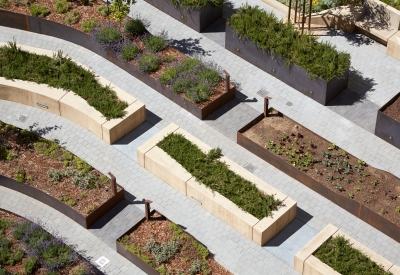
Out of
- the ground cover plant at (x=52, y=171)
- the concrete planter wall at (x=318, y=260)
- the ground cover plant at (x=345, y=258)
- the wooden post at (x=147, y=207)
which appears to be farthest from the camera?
the ground cover plant at (x=52, y=171)

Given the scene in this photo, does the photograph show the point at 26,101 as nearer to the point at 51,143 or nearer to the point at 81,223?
the point at 51,143

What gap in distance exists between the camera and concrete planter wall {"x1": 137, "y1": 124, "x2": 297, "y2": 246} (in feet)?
108

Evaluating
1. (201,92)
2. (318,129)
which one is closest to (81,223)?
(201,92)

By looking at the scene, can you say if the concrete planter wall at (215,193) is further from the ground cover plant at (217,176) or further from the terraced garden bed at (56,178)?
the terraced garden bed at (56,178)

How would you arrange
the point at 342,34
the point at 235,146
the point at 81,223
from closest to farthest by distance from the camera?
the point at 81,223 → the point at 235,146 → the point at 342,34

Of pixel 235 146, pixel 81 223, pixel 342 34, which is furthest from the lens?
pixel 342 34

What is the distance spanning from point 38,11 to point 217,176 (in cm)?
1194

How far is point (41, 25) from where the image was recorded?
133ft

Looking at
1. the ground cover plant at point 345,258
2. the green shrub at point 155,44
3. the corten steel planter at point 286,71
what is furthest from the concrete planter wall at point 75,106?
the ground cover plant at point 345,258

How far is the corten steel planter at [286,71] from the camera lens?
37281mm

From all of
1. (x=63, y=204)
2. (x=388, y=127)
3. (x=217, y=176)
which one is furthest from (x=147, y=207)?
(x=388, y=127)

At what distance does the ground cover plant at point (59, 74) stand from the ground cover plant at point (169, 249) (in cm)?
560

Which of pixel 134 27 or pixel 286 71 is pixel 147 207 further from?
pixel 134 27

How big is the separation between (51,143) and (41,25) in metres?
7.09
